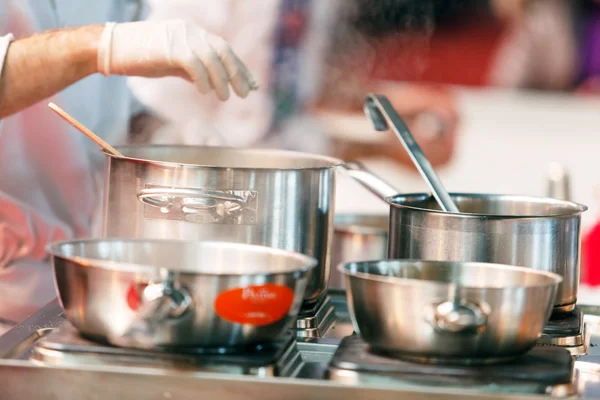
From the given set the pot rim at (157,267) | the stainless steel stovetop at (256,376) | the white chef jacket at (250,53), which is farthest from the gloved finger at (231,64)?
the white chef jacket at (250,53)

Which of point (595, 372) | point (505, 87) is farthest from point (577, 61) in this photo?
point (595, 372)

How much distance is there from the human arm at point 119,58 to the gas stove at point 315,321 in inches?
15.5

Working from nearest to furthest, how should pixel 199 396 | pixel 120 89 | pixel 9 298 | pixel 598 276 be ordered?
pixel 199 396, pixel 9 298, pixel 120 89, pixel 598 276

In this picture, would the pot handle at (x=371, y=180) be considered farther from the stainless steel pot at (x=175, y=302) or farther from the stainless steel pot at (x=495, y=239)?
the stainless steel pot at (x=175, y=302)

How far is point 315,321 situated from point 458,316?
296 millimetres

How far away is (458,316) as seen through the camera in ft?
2.54

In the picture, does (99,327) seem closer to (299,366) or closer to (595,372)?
(299,366)

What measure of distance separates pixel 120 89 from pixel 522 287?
1.30 metres

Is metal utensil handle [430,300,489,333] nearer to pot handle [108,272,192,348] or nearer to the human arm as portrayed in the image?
pot handle [108,272,192,348]

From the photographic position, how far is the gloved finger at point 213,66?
1.28 metres

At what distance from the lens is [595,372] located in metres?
0.88

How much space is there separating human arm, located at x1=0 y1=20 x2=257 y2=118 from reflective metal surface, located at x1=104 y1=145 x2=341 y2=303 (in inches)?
11.1

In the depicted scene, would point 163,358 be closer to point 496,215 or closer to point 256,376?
point 256,376

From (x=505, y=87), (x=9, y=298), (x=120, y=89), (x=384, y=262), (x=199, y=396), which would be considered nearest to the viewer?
(x=199, y=396)
